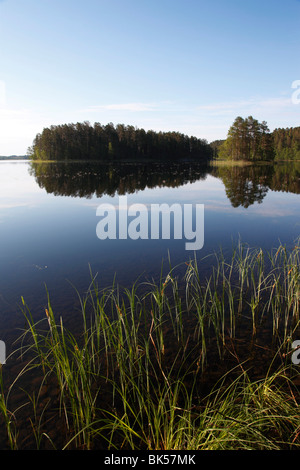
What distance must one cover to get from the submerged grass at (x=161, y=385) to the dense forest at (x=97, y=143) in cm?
9804

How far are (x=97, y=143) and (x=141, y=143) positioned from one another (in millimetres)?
21096

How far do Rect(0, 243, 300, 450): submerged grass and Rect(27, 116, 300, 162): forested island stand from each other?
7798 cm

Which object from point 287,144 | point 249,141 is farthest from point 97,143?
point 287,144

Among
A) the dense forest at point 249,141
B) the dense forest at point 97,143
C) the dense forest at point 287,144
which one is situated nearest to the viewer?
the dense forest at point 249,141

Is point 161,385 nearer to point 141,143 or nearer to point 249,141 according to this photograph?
point 249,141

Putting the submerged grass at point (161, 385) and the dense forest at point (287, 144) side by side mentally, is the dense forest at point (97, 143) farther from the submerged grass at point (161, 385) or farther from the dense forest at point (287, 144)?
the submerged grass at point (161, 385)

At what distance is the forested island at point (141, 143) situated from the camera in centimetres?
7475

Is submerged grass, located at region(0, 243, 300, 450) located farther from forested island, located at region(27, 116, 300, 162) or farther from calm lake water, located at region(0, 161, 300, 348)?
forested island, located at region(27, 116, 300, 162)

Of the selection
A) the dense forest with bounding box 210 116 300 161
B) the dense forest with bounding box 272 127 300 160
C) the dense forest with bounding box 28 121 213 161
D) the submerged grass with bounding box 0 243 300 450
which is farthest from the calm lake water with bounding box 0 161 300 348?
the dense forest with bounding box 272 127 300 160

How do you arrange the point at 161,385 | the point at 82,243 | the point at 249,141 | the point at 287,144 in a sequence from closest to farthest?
the point at 161,385 → the point at 82,243 → the point at 249,141 → the point at 287,144

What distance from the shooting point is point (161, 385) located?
12.6ft

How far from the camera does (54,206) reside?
1803cm

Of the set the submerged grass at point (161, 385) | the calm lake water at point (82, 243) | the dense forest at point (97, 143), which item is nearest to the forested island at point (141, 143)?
the dense forest at point (97, 143)
